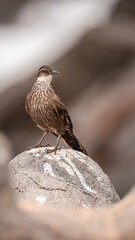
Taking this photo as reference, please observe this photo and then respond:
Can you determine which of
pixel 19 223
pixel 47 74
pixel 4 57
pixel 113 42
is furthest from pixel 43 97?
pixel 4 57

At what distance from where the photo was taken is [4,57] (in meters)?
39.3

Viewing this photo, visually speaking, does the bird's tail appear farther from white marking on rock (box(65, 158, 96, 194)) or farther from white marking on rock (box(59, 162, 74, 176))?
white marking on rock (box(59, 162, 74, 176))

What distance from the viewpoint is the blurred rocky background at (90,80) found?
27.6 m

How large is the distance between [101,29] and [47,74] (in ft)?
58.8

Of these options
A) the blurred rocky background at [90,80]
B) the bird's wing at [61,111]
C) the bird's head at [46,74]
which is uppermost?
the bird's head at [46,74]

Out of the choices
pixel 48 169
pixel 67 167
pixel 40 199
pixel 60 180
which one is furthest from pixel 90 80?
pixel 40 199

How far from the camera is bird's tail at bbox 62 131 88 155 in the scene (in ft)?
46.3

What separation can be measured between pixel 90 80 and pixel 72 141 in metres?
18.1

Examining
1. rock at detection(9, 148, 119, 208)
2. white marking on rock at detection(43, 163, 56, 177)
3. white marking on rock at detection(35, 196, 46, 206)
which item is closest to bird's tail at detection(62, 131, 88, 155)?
rock at detection(9, 148, 119, 208)

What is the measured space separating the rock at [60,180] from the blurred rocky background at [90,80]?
12.8m

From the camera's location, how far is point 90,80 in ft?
106

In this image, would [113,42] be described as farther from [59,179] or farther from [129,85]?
[59,179]

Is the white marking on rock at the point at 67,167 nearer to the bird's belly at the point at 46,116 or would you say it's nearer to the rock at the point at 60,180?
the rock at the point at 60,180

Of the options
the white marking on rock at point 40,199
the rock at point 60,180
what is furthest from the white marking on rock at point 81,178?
the white marking on rock at point 40,199
